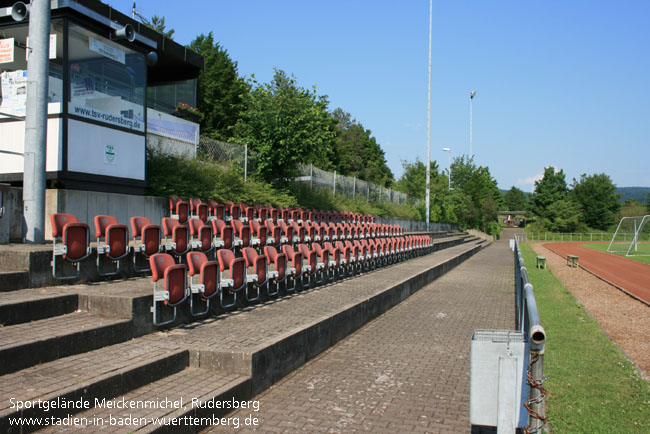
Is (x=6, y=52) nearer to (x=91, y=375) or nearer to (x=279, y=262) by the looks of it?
(x=279, y=262)

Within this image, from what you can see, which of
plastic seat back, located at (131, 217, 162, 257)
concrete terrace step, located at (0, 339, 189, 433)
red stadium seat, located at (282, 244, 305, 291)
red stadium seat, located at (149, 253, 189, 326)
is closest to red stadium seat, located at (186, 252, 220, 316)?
red stadium seat, located at (149, 253, 189, 326)

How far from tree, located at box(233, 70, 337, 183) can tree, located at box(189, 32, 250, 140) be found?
667 inches

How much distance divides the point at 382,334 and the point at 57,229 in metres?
5.29

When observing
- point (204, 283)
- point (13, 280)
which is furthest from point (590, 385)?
point (13, 280)

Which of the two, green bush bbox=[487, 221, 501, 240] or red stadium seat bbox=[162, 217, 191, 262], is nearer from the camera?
red stadium seat bbox=[162, 217, 191, 262]

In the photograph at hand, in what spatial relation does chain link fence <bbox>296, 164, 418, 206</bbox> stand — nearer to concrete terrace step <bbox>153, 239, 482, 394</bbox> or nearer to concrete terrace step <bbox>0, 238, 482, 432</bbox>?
concrete terrace step <bbox>153, 239, 482, 394</bbox>

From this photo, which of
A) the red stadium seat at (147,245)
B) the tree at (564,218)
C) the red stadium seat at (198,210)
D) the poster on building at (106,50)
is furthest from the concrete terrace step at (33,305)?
the tree at (564,218)

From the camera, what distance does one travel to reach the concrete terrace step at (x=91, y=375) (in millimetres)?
3691

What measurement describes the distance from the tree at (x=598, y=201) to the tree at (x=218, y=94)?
267ft

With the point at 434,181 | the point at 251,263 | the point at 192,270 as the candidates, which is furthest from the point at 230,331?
the point at 434,181

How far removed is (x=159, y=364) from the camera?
15.8 feet

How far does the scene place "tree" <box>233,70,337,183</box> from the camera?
18.6m

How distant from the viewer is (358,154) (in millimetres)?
71188

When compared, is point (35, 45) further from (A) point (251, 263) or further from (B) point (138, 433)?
(B) point (138, 433)
